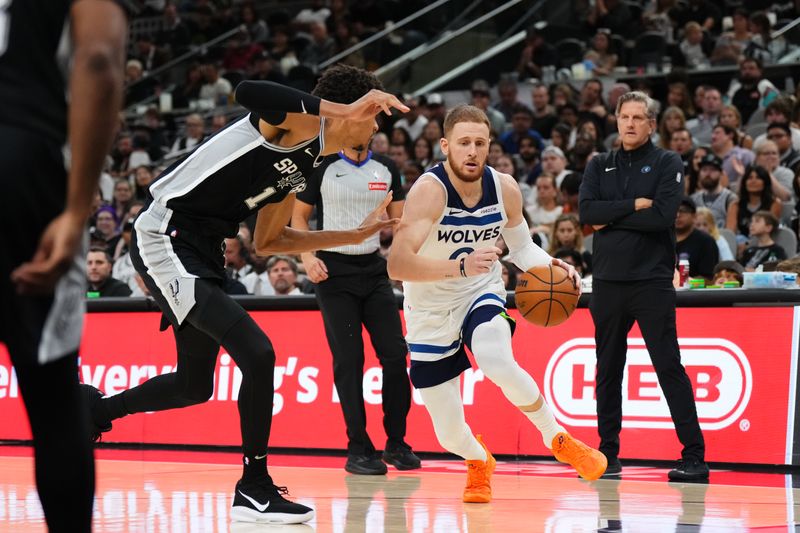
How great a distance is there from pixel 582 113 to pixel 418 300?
354 inches

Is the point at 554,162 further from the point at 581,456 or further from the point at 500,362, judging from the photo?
the point at 500,362

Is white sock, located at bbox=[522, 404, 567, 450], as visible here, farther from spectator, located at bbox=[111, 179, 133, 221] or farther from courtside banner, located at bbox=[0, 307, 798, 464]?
spectator, located at bbox=[111, 179, 133, 221]

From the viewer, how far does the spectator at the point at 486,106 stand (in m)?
16.0

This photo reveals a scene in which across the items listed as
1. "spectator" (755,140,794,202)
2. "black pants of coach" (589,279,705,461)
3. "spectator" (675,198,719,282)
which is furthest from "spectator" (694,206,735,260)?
"black pants of coach" (589,279,705,461)

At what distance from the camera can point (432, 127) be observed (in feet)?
50.6

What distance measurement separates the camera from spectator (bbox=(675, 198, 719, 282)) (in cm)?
982

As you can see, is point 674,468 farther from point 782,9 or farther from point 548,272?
point 782,9

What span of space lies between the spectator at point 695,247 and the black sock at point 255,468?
536 cm

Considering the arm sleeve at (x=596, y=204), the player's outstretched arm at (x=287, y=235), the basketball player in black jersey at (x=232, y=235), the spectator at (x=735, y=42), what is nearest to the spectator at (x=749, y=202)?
the arm sleeve at (x=596, y=204)

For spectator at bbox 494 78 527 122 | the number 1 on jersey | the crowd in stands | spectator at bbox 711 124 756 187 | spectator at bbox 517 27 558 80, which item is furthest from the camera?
spectator at bbox 517 27 558 80

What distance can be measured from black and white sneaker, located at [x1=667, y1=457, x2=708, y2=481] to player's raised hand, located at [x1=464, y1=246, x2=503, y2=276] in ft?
7.61

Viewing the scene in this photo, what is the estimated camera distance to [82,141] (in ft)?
8.10

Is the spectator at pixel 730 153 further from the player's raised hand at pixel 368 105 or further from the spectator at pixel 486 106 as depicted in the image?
the player's raised hand at pixel 368 105

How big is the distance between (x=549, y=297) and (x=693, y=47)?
38.8ft
